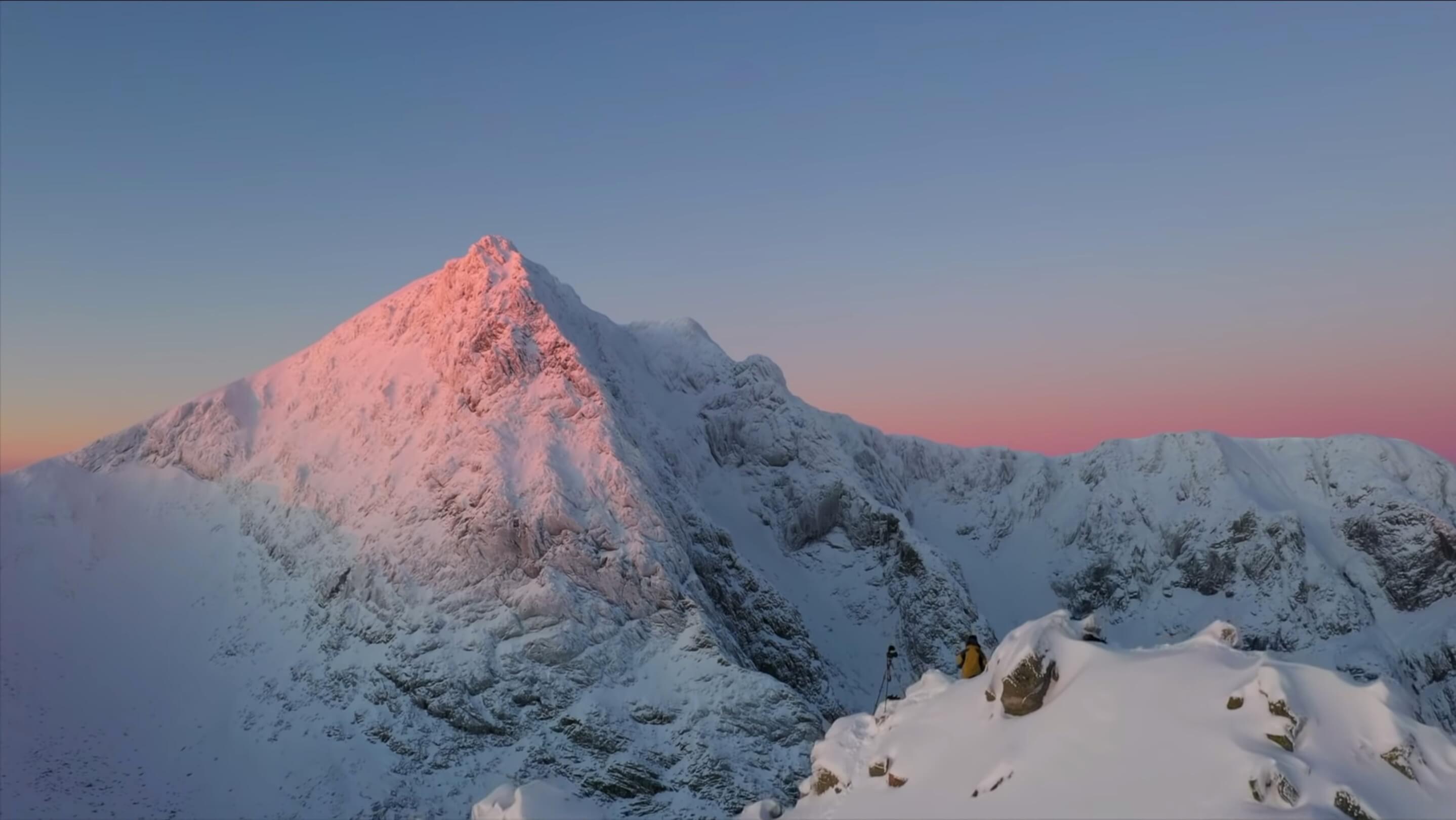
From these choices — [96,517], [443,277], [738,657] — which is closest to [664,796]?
[738,657]

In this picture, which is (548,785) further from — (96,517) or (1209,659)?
(96,517)

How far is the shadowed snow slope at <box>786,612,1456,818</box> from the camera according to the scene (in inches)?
715

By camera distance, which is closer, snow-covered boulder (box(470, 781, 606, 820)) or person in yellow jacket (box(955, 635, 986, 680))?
snow-covered boulder (box(470, 781, 606, 820))

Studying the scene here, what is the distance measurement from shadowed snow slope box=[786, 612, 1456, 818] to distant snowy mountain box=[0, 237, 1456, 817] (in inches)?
2244

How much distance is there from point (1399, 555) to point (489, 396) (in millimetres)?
111690

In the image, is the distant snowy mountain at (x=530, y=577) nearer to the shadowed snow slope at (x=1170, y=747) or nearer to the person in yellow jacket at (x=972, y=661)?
the person in yellow jacket at (x=972, y=661)

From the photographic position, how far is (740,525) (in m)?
114

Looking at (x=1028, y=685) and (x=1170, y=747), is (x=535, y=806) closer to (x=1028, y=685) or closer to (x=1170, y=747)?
(x=1028, y=685)

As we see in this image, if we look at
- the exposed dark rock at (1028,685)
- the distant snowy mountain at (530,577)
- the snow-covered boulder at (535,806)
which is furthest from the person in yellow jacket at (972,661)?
the distant snowy mountain at (530,577)

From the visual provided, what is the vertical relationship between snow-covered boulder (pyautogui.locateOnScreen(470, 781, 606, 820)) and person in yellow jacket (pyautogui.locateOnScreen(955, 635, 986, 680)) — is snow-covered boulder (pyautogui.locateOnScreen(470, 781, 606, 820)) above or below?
below

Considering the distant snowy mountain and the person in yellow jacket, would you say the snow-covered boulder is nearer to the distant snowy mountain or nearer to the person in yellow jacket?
the person in yellow jacket

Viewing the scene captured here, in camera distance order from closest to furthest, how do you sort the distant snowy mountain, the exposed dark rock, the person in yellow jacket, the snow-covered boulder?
the exposed dark rock
the snow-covered boulder
the person in yellow jacket
the distant snowy mountain

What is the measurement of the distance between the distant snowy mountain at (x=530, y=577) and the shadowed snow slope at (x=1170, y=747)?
187 feet

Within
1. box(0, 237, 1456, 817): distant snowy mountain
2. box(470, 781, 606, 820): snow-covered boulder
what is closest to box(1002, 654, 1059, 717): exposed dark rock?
box(470, 781, 606, 820): snow-covered boulder
